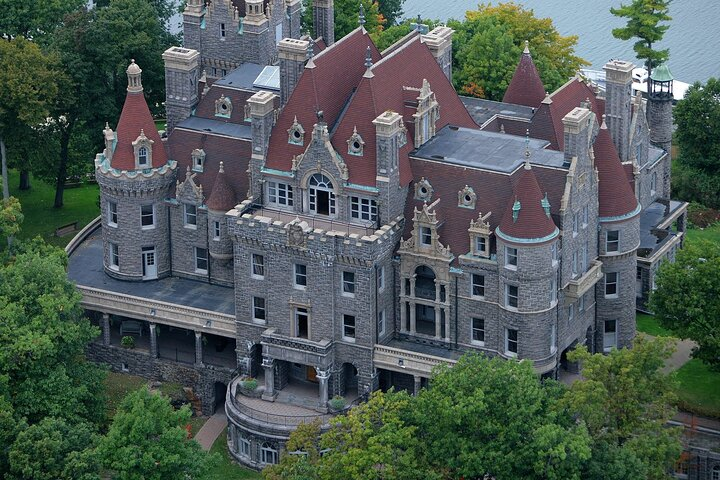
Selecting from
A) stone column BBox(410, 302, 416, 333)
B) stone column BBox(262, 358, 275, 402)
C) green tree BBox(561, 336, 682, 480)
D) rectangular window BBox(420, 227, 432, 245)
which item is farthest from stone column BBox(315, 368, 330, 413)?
green tree BBox(561, 336, 682, 480)

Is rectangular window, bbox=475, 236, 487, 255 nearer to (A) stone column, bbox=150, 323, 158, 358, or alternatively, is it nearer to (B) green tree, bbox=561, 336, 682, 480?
(B) green tree, bbox=561, 336, 682, 480

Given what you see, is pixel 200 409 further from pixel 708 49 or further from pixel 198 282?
pixel 708 49

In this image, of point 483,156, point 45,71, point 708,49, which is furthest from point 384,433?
point 708,49

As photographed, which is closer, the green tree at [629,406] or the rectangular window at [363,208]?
the green tree at [629,406]

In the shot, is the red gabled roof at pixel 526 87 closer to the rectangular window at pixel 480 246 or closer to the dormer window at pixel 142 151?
the rectangular window at pixel 480 246

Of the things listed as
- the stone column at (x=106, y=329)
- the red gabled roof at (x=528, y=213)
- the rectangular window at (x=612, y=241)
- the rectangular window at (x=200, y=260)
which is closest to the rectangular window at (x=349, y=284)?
the red gabled roof at (x=528, y=213)
